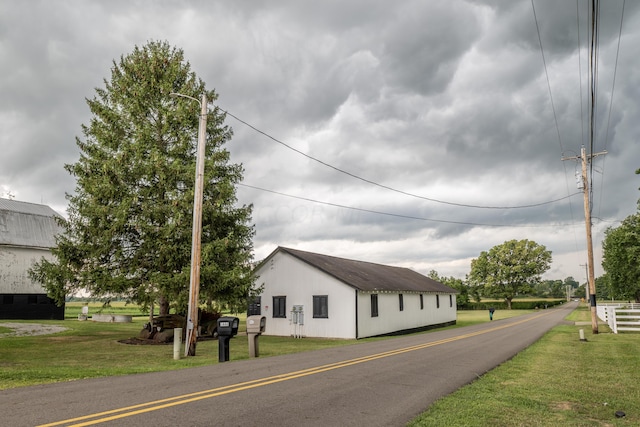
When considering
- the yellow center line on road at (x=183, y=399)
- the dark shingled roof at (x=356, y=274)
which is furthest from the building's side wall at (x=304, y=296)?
the yellow center line on road at (x=183, y=399)

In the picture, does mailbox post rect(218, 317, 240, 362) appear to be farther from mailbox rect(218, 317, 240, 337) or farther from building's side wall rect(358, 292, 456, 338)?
building's side wall rect(358, 292, 456, 338)

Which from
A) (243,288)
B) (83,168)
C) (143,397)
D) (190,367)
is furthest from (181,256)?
(143,397)

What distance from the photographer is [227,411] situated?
664 centimetres

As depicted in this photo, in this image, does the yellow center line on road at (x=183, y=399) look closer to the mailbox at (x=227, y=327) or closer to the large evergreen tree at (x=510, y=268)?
the mailbox at (x=227, y=327)

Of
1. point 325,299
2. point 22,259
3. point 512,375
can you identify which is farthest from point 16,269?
point 512,375

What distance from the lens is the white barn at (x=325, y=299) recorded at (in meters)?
24.7

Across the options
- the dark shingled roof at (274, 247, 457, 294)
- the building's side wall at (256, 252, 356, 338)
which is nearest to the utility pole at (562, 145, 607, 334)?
the dark shingled roof at (274, 247, 457, 294)

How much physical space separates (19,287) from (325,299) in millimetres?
24502

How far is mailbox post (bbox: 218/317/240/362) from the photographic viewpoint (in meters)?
13.3

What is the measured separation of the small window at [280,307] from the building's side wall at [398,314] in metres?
5.15

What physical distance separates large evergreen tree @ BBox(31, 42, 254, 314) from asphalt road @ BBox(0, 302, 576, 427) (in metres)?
8.99

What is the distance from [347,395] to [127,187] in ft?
53.4

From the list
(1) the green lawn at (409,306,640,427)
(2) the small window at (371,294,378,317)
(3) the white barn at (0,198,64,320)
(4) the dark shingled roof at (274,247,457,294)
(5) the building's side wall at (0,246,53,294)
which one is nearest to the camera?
(1) the green lawn at (409,306,640,427)

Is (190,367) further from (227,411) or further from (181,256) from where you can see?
(181,256)
